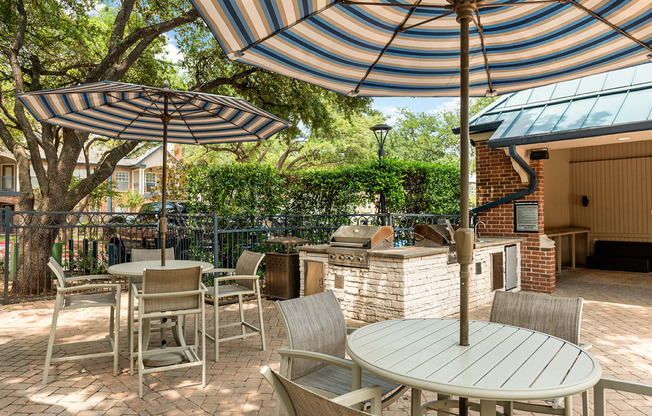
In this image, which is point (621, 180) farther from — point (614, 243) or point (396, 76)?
point (396, 76)

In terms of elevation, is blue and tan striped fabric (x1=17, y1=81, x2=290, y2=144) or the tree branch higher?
the tree branch

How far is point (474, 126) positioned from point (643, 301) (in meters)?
3.88

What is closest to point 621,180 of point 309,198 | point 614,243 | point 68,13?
point 614,243

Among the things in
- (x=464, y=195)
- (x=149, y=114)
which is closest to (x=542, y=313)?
(x=464, y=195)

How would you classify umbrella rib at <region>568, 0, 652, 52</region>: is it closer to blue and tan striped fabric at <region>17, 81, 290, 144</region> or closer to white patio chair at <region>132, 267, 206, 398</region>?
blue and tan striped fabric at <region>17, 81, 290, 144</region>

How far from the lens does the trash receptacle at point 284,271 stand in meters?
6.33

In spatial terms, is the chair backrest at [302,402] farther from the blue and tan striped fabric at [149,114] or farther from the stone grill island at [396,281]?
the stone grill island at [396,281]

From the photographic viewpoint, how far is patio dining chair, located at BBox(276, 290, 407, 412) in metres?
2.21

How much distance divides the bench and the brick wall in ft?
12.4

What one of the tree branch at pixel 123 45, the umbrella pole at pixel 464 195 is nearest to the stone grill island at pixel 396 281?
the umbrella pole at pixel 464 195

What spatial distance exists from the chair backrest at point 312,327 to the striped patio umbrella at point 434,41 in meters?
0.81

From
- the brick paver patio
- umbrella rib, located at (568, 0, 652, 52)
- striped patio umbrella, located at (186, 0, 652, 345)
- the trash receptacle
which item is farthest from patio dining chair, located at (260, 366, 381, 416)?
the trash receptacle

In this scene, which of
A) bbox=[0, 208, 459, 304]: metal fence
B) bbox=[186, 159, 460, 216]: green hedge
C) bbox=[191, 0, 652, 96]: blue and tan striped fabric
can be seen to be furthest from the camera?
bbox=[186, 159, 460, 216]: green hedge

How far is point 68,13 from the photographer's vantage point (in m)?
8.66
